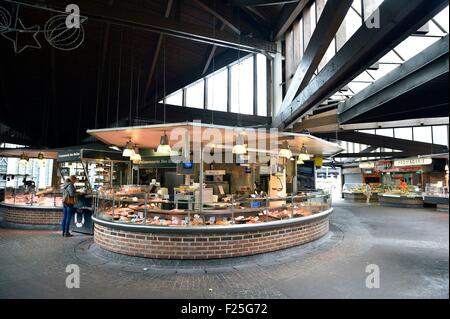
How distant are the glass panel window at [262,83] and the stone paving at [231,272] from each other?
28.9 feet

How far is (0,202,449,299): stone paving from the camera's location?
350 cm

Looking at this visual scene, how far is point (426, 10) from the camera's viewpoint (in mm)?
2697

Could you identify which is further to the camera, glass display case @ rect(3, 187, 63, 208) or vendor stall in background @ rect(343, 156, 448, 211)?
vendor stall in background @ rect(343, 156, 448, 211)

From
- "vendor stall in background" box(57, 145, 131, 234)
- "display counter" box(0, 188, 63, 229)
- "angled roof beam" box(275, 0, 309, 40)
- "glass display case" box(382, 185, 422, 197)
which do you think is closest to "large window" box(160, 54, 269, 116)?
"angled roof beam" box(275, 0, 309, 40)

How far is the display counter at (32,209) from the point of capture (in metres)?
8.99

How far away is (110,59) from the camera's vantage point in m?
10.8

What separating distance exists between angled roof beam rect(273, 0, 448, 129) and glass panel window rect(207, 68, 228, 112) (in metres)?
9.96

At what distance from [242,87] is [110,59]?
6.96 meters

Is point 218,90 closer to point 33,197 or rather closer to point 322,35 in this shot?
point 33,197

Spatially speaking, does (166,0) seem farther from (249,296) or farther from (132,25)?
(249,296)

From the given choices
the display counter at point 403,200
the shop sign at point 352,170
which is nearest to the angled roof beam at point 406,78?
the display counter at point 403,200

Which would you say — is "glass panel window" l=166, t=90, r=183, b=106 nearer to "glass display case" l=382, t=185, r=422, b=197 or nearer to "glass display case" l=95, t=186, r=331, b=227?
"glass display case" l=95, t=186, r=331, b=227

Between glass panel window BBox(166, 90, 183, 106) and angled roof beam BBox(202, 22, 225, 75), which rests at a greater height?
angled roof beam BBox(202, 22, 225, 75)

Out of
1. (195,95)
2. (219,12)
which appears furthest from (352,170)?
(219,12)
